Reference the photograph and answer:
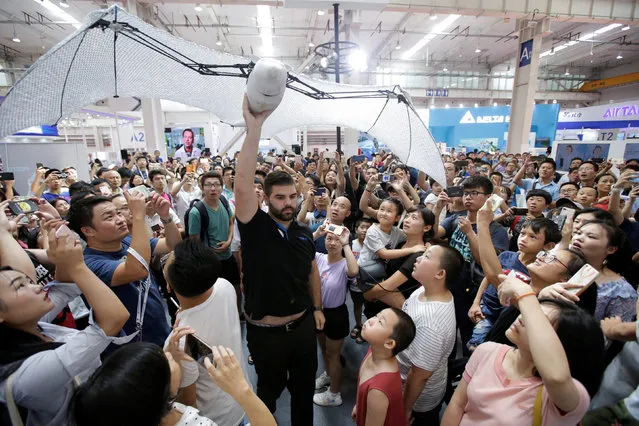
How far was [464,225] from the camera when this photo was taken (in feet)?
7.01

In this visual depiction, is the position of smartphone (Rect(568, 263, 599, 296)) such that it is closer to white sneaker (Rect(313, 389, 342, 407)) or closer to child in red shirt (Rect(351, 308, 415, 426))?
child in red shirt (Rect(351, 308, 415, 426))

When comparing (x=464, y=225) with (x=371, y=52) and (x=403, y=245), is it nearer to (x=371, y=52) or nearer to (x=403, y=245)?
(x=403, y=245)

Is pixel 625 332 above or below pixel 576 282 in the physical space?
below

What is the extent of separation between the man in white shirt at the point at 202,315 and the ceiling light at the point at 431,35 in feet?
41.2

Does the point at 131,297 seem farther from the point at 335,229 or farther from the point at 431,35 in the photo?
the point at 431,35

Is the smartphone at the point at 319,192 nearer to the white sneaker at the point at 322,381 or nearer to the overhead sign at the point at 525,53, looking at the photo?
the white sneaker at the point at 322,381

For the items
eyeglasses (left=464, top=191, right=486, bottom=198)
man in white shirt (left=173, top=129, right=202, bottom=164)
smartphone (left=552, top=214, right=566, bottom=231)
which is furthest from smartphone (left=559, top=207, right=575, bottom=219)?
man in white shirt (left=173, top=129, right=202, bottom=164)

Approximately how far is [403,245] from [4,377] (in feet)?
7.49

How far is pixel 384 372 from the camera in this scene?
1336mm

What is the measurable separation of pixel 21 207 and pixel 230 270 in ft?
5.31

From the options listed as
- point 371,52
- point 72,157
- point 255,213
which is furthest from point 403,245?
point 371,52

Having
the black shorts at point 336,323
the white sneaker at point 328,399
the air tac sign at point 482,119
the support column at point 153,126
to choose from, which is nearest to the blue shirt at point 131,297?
the black shorts at point 336,323

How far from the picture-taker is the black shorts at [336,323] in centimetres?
219

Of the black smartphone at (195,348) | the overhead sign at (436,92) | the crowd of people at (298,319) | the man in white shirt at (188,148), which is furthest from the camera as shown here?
the overhead sign at (436,92)
